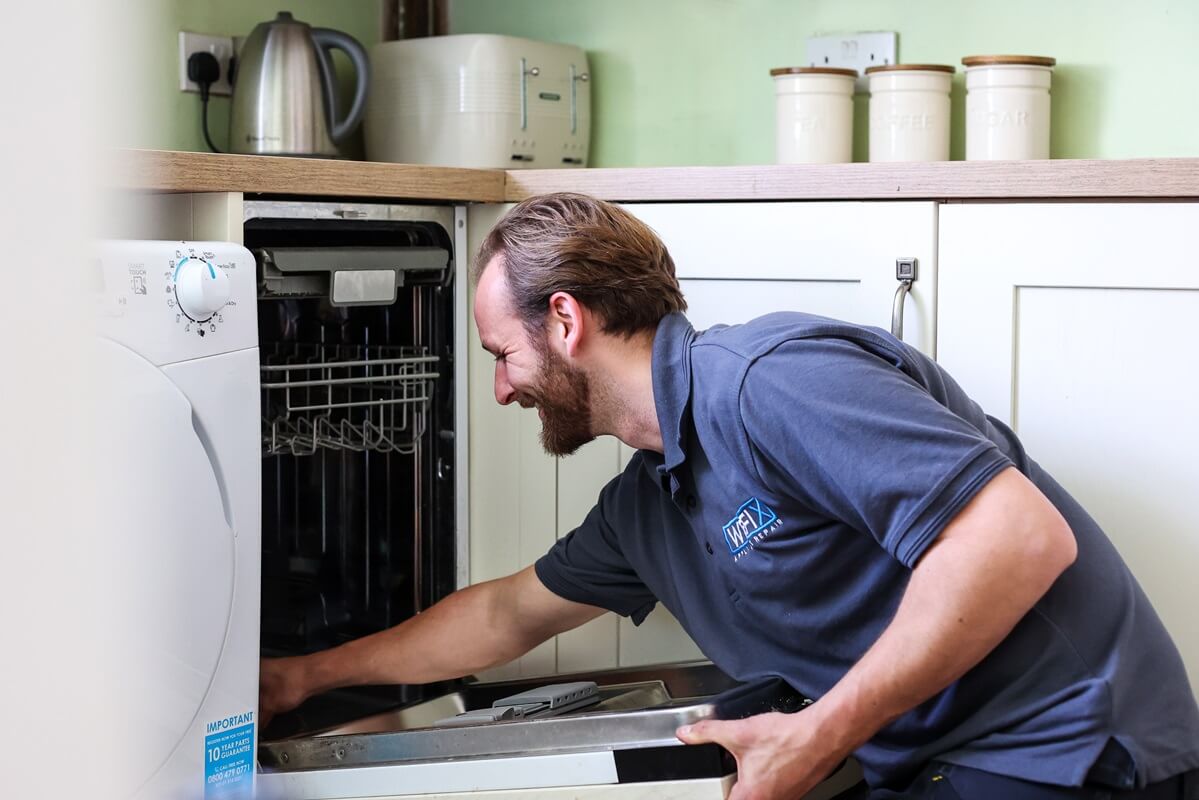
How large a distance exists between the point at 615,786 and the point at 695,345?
1.29 ft

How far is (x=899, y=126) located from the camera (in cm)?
173

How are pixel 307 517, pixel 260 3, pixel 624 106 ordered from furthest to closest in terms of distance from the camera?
pixel 624 106
pixel 260 3
pixel 307 517

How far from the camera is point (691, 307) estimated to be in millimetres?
1549

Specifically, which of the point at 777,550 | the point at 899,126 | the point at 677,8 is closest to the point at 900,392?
the point at 777,550

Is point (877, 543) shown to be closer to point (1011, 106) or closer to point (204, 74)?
point (1011, 106)

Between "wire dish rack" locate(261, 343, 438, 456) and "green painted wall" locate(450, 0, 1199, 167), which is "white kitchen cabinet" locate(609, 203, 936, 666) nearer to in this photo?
"wire dish rack" locate(261, 343, 438, 456)

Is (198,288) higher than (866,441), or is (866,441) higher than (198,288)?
(198,288)

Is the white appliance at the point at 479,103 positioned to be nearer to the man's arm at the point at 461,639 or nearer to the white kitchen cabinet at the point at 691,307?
the white kitchen cabinet at the point at 691,307

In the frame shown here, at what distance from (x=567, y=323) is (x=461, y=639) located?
0.45 metres

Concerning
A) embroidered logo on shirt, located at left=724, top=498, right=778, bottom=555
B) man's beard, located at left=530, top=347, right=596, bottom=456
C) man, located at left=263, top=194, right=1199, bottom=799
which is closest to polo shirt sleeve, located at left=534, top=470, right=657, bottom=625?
man, located at left=263, top=194, right=1199, bottom=799

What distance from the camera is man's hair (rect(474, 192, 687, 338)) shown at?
120 centimetres

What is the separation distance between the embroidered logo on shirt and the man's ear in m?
0.23

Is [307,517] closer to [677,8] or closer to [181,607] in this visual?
[181,607]

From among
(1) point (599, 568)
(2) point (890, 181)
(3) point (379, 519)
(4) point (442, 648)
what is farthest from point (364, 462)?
(2) point (890, 181)
